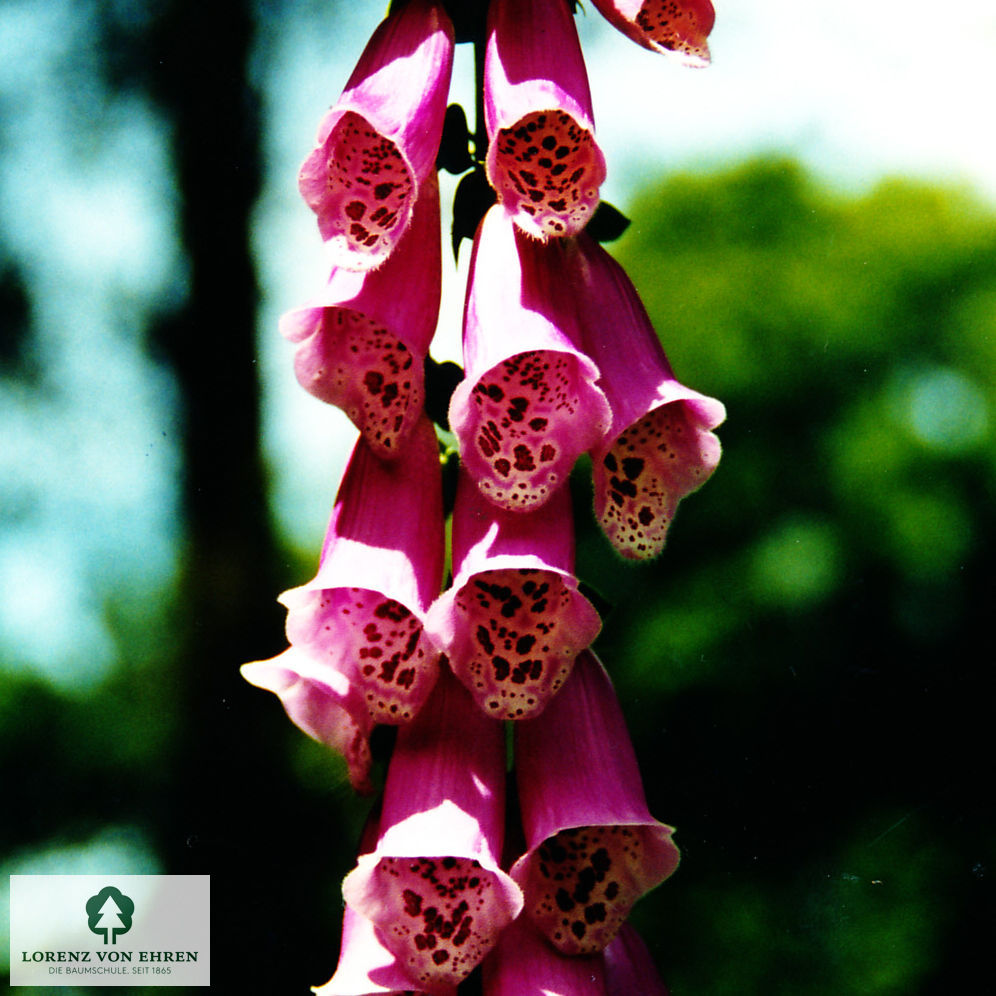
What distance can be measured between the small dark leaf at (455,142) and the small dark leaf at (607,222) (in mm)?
95

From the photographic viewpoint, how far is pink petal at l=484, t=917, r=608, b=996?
614mm

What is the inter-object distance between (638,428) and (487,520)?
13cm

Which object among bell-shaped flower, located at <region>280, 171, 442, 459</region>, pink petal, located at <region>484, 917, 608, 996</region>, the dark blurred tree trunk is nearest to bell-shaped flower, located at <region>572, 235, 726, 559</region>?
bell-shaped flower, located at <region>280, 171, 442, 459</region>

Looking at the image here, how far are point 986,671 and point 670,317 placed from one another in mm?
2617

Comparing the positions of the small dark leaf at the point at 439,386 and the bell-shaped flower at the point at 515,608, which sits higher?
the small dark leaf at the point at 439,386

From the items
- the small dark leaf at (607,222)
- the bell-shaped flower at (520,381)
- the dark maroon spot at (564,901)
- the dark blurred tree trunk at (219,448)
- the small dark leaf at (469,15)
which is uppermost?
the dark blurred tree trunk at (219,448)

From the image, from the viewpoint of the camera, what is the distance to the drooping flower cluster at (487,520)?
2.04ft

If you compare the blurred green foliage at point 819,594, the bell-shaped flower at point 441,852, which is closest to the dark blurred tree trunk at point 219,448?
the blurred green foliage at point 819,594

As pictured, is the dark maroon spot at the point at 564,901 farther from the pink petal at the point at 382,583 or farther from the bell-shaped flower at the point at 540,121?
the bell-shaped flower at the point at 540,121

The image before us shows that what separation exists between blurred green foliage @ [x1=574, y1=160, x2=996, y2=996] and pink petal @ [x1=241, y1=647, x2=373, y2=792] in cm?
254

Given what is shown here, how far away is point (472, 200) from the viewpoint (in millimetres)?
710

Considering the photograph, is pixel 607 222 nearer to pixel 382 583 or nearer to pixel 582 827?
pixel 382 583

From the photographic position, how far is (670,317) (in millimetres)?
6066

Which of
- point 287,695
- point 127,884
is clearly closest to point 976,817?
point 127,884
